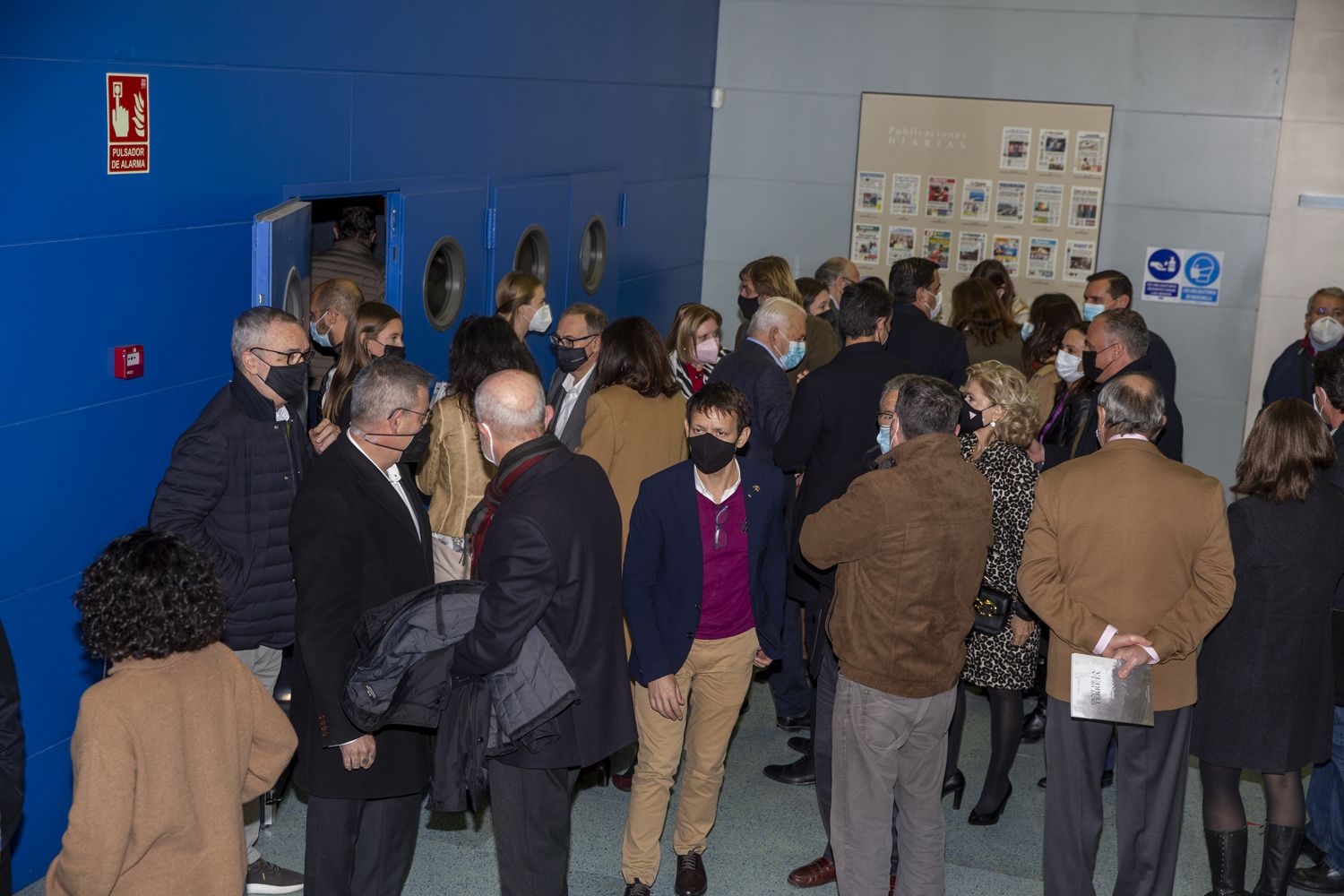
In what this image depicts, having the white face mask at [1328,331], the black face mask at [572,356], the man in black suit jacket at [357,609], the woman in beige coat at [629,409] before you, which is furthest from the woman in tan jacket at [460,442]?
the white face mask at [1328,331]

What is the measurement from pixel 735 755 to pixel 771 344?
1761 mm

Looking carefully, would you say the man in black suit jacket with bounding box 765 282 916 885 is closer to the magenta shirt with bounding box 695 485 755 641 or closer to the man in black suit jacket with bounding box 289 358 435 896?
the magenta shirt with bounding box 695 485 755 641

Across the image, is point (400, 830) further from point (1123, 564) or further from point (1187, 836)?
point (1187, 836)

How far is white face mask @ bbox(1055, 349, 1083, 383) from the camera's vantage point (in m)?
5.78

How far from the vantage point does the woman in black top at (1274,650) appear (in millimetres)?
3820

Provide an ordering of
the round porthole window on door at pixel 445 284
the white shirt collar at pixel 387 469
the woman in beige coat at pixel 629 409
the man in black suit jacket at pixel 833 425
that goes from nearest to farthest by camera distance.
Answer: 1. the white shirt collar at pixel 387 469
2. the woman in beige coat at pixel 629 409
3. the man in black suit jacket at pixel 833 425
4. the round porthole window on door at pixel 445 284

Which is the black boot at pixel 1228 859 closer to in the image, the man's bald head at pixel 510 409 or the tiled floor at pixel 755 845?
the tiled floor at pixel 755 845

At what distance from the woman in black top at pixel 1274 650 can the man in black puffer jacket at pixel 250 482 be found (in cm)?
294

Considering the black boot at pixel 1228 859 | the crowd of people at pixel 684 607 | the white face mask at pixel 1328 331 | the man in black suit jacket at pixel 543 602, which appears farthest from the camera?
the white face mask at pixel 1328 331

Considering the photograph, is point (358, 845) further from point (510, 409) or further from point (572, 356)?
point (572, 356)

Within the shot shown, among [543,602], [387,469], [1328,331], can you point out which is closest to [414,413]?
[387,469]

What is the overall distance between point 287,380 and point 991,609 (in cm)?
248

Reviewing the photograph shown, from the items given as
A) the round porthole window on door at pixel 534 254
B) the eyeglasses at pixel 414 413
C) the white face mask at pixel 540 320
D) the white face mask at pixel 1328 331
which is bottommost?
the eyeglasses at pixel 414 413

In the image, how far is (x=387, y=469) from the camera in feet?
11.6
